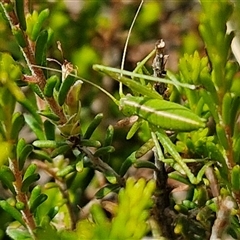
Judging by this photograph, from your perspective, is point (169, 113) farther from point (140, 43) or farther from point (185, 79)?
point (140, 43)

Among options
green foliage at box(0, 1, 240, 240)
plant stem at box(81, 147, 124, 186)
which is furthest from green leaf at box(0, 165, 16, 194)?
plant stem at box(81, 147, 124, 186)

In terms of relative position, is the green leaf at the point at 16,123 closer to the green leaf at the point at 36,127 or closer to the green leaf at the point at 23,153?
the green leaf at the point at 23,153

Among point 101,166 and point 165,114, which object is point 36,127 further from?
point 165,114

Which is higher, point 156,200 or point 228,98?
point 228,98

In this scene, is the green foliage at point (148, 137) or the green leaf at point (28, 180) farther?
the green leaf at point (28, 180)

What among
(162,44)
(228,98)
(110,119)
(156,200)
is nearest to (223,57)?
(228,98)

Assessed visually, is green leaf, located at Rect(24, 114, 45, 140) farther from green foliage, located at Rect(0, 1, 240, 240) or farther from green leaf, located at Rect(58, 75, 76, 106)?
green leaf, located at Rect(58, 75, 76, 106)

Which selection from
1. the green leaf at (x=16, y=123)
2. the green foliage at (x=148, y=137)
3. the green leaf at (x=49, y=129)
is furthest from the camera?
the green leaf at (x=49, y=129)

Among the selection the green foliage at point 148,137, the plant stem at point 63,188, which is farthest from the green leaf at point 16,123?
the plant stem at point 63,188

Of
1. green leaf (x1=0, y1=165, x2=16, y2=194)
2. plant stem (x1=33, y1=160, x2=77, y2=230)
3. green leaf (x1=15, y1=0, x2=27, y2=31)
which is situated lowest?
plant stem (x1=33, y1=160, x2=77, y2=230)

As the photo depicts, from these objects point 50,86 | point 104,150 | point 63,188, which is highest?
point 50,86

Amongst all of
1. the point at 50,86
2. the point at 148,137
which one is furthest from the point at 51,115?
the point at 148,137
